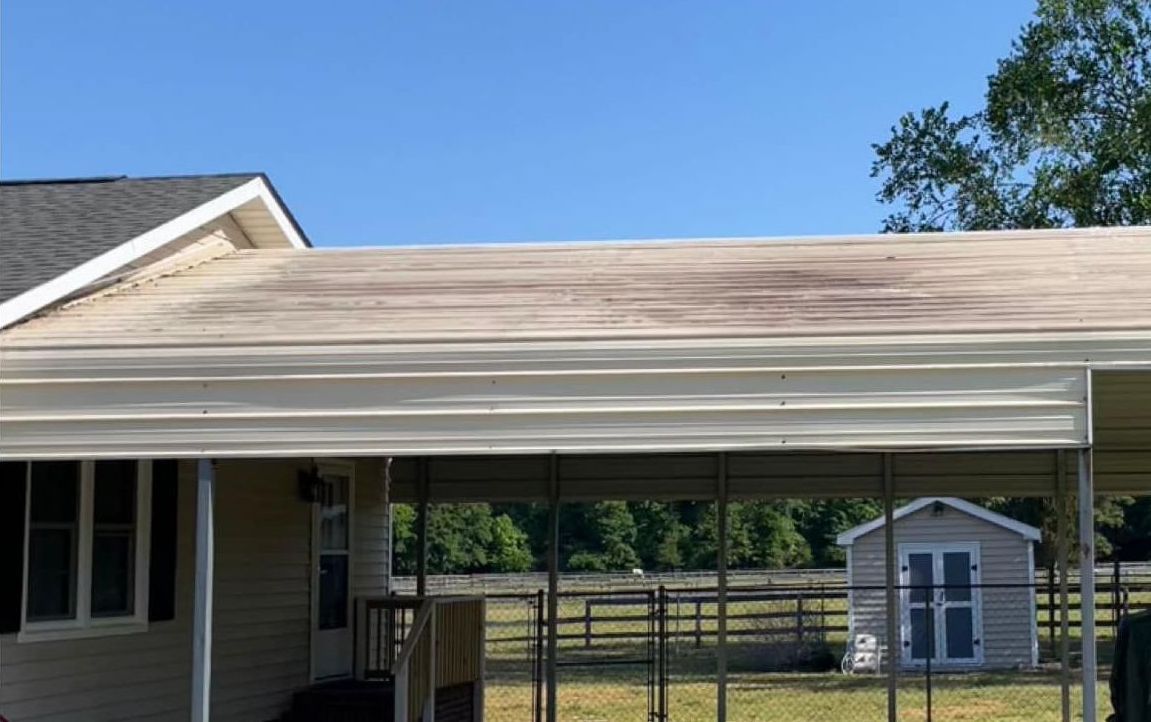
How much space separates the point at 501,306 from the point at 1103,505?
28378 mm

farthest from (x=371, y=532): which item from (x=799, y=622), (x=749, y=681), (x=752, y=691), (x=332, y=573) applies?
(x=799, y=622)

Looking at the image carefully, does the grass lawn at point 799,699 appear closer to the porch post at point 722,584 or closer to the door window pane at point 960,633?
the door window pane at point 960,633

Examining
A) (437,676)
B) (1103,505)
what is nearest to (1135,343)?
(437,676)

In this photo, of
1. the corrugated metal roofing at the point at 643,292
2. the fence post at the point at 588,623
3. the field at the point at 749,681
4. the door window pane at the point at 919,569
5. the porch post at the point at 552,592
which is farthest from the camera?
the door window pane at the point at 919,569

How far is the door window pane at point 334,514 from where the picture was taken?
1176 cm

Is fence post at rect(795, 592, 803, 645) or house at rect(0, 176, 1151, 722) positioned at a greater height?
house at rect(0, 176, 1151, 722)

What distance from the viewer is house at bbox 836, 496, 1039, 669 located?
21.4 meters

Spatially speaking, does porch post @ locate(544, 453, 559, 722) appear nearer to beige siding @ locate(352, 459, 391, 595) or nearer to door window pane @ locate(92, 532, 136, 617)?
beige siding @ locate(352, 459, 391, 595)

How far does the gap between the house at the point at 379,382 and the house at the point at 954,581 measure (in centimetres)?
1097

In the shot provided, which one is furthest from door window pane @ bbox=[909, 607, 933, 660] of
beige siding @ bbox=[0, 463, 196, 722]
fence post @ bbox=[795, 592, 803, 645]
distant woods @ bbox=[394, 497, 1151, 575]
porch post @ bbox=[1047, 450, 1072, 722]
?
distant woods @ bbox=[394, 497, 1151, 575]

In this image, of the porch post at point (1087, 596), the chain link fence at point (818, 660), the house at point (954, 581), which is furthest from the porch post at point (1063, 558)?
the house at point (954, 581)

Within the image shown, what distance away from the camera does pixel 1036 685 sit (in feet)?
60.8

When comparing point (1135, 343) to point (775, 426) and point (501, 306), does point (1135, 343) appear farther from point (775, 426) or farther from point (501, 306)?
point (501, 306)

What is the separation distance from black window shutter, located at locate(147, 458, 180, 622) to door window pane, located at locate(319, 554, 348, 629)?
2478 mm
